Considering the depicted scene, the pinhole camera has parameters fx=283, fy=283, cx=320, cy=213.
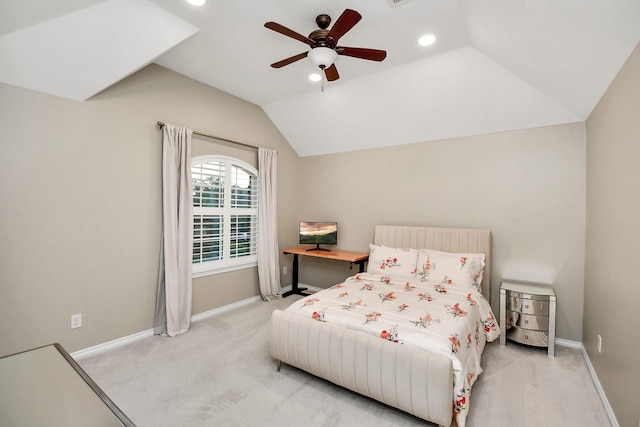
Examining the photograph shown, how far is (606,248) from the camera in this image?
6.89ft

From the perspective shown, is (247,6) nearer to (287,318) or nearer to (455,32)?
(455,32)

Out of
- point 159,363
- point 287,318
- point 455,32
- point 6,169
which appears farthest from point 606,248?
point 6,169

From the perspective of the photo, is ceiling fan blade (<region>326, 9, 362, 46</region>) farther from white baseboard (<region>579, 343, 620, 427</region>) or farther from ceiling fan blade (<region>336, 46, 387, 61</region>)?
white baseboard (<region>579, 343, 620, 427</region>)

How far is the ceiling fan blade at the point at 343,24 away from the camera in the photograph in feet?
5.59

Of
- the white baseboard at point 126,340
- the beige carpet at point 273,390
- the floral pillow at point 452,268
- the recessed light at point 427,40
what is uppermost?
the recessed light at point 427,40

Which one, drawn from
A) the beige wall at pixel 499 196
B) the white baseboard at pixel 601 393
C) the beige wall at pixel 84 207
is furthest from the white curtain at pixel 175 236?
the white baseboard at pixel 601 393

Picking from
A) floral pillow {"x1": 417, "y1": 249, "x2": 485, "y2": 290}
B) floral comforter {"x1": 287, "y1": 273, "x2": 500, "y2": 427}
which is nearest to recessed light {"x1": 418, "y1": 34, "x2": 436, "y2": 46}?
floral pillow {"x1": 417, "y1": 249, "x2": 485, "y2": 290}

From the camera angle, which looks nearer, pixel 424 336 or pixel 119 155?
pixel 424 336

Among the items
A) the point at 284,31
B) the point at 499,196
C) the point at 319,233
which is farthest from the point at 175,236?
the point at 499,196

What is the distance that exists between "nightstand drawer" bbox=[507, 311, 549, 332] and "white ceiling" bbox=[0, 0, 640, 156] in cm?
197

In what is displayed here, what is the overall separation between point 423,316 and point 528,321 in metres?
1.40

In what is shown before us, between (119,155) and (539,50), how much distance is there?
3744 millimetres

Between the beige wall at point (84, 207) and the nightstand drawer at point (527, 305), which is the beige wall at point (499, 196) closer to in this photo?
the nightstand drawer at point (527, 305)

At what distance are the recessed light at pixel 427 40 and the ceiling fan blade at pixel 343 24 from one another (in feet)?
3.09
